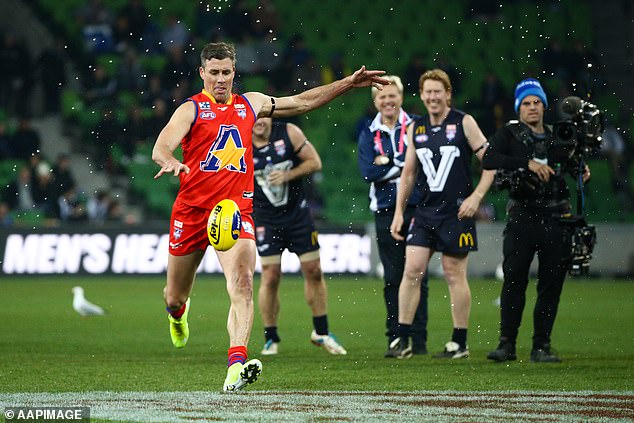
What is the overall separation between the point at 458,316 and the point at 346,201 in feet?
46.3

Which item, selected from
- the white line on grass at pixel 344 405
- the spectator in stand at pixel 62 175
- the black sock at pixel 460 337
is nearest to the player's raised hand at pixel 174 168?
the white line on grass at pixel 344 405

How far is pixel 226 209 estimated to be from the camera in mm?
8133

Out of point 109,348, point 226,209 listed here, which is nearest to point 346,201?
point 109,348

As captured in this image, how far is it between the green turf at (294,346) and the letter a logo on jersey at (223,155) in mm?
1472

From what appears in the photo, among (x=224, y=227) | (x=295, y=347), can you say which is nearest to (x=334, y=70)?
(x=295, y=347)

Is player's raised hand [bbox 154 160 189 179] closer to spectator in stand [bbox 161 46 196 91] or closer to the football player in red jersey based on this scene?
the football player in red jersey

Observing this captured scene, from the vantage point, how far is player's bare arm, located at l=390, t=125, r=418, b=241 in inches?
417

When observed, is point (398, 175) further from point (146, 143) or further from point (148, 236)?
point (146, 143)

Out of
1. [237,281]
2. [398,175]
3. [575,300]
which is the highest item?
[398,175]

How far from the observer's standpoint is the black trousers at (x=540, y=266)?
32.9ft

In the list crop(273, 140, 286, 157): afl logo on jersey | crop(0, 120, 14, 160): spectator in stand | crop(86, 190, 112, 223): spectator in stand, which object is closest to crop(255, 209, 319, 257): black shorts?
crop(273, 140, 286, 157): afl logo on jersey

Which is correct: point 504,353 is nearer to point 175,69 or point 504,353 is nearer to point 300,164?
point 300,164

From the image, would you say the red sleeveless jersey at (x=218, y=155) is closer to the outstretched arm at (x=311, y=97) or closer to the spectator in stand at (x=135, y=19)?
the outstretched arm at (x=311, y=97)

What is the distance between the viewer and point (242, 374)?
7734mm
